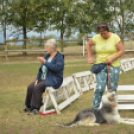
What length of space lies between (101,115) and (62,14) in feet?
72.0

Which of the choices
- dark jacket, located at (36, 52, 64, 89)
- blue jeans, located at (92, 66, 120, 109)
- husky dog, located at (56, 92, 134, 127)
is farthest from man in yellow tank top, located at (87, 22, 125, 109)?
dark jacket, located at (36, 52, 64, 89)

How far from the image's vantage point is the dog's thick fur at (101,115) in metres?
4.09

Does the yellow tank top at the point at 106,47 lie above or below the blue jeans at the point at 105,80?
above

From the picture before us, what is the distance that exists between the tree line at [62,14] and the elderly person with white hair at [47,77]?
1972cm

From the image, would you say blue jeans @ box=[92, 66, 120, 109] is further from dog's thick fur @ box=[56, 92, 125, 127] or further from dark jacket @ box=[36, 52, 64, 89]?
dark jacket @ box=[36, 52, 64, 89]

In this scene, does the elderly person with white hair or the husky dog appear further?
the elderly person with white hair

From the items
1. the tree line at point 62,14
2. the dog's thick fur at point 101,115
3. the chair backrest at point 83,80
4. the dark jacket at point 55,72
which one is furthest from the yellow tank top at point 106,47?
the tree line at point 62,14

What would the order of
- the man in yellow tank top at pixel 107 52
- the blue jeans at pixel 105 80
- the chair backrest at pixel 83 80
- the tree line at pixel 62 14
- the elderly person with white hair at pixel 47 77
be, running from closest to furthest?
the man in yellow tank top at pixel 107 52
the blue jeans at pixel 105 80
the elderly person with white hair at pixel 47 77
the chair backrest at pixel 83 80
the tree line at pixel 62 14

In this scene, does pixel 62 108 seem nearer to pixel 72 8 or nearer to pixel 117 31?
pixel 72 8

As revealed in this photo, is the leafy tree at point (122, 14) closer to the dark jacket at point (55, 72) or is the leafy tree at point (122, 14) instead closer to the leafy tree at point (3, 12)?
the leafy tree at point (3, 12)

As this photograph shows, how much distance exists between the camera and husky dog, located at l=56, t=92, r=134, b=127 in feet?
13.4

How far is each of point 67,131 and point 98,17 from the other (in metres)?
22.5

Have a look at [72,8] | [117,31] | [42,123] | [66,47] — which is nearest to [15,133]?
[42,123]

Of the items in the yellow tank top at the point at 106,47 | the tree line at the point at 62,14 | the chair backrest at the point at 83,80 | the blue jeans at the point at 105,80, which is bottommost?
the chair backrest at the point at 83,80
